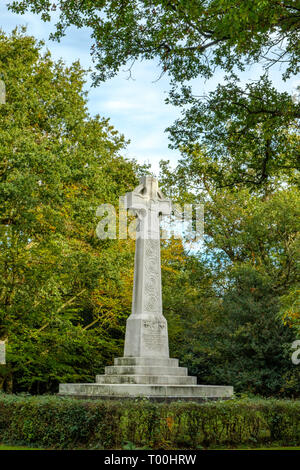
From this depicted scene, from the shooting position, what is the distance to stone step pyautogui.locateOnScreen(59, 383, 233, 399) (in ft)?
30.9

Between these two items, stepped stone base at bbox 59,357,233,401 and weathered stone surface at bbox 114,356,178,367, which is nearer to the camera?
stepped stone base at bbox 59,357,233,401

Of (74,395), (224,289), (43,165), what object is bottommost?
(74,395)

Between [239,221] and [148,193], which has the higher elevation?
[239,221]

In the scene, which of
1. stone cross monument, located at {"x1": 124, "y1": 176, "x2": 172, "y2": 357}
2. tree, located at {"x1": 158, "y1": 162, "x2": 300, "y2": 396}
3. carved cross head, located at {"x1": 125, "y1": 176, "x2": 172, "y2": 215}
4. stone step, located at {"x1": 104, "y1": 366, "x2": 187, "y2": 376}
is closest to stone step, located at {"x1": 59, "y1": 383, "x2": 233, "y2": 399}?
stone step, located at {"x1": 104, "y1": 366, "x2": 187, "y2": 376}

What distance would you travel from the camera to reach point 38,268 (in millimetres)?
16125

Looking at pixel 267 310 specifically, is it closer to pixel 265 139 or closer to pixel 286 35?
pixel 265 139

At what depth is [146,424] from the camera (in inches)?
305

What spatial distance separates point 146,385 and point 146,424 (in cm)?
181

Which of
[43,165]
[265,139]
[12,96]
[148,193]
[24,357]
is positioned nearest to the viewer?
[265,139]

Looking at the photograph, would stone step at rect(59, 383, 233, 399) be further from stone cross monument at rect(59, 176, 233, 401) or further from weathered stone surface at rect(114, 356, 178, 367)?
weathered stone surface at rect(114, 356, 178, 367)

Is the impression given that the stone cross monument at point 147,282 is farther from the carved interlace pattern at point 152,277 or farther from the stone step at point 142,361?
the stone step at point 142,361

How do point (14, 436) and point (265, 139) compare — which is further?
point (265, 139)
